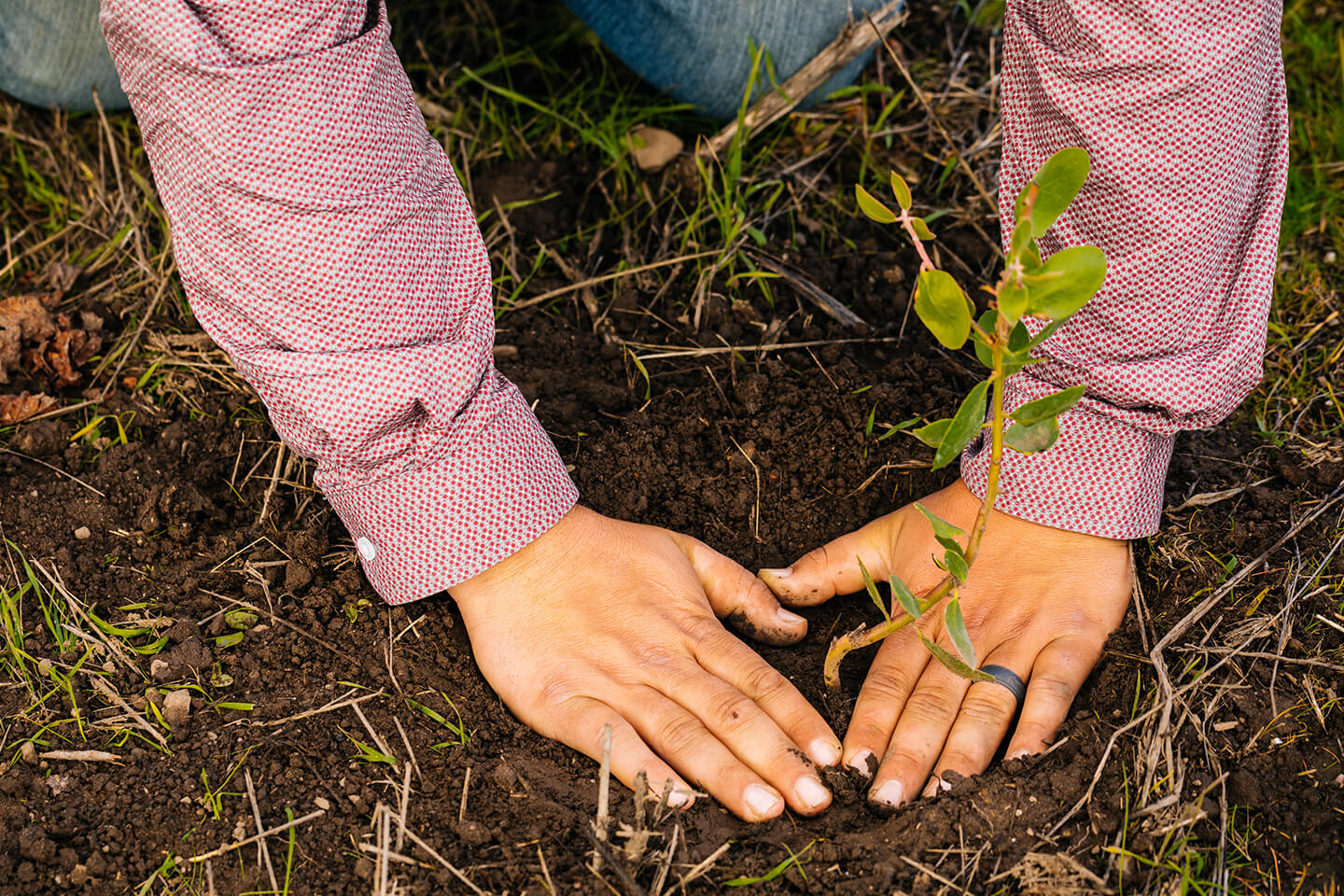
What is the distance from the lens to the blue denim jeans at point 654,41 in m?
2.38

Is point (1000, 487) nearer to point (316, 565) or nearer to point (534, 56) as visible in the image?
point (316, 565)

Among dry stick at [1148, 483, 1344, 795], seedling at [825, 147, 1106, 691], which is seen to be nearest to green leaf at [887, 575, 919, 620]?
seedling at [825, 147, 1106, 691]

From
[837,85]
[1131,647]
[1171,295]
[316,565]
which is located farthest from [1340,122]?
[316,565]

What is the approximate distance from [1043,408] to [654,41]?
1623 millimetres

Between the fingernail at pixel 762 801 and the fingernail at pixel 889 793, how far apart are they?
13 cm

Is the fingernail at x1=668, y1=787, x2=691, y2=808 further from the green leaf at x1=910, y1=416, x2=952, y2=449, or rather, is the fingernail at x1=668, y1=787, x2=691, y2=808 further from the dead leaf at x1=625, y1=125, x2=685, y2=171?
the dead leaf at x1=625, y1=125, x2=685, y2=171

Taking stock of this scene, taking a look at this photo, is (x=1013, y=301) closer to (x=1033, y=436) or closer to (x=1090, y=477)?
(x=1033, y=436)

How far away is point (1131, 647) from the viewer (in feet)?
5.07

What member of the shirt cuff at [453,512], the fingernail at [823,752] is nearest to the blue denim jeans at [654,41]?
the shirt cuff at [453,512]

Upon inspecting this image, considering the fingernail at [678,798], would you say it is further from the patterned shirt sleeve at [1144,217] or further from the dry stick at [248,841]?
the patterned shirt sleeve at [1144,217]

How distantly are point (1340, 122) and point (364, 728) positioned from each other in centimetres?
253

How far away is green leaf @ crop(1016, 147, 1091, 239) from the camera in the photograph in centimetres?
100

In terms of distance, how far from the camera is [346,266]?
1388 millimetres

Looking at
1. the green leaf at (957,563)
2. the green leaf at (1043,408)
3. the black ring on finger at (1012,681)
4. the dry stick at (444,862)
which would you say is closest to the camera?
the green leaf at (1043,408)
